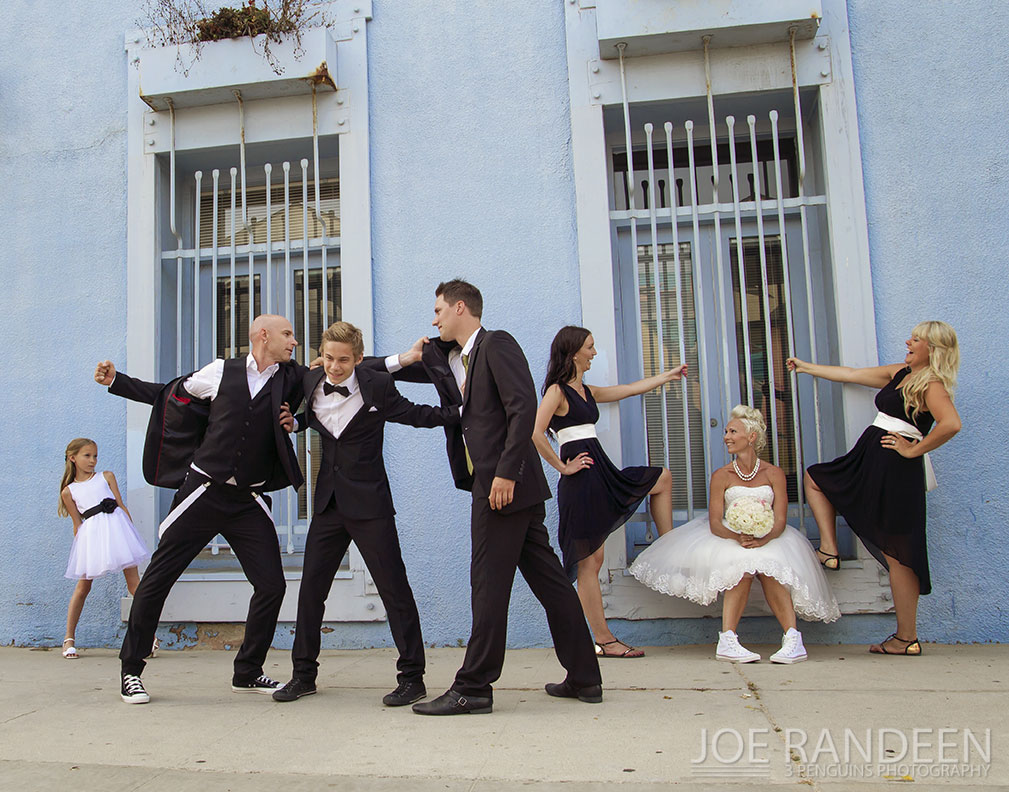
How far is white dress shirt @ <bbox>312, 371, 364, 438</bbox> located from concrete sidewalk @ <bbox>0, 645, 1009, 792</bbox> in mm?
1234

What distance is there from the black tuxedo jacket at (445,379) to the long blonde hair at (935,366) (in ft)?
8.08

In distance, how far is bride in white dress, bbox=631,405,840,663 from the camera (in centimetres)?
465

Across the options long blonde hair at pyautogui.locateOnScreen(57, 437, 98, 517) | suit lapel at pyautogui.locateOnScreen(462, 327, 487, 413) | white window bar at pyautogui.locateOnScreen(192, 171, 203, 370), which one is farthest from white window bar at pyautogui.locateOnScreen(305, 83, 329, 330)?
suit lapel at pyautogui.locateOnScreen(462, 327, 487, 413)

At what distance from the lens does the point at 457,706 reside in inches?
142

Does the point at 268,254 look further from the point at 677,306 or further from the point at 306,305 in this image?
the point at 677,306

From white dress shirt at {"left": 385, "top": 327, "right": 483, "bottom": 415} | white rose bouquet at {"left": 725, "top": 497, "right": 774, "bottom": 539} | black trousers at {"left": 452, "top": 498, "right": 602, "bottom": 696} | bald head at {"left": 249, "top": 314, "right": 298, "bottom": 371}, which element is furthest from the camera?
white rose bouquet at {"left": 725, "top": 497, "right": 774, "bottom": 539}

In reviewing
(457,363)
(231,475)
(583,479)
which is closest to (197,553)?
(231,475)

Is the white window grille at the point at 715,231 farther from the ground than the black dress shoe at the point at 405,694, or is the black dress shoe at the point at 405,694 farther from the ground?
the white window grille at the point at 715,231

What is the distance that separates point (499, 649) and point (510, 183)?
3.14 metres

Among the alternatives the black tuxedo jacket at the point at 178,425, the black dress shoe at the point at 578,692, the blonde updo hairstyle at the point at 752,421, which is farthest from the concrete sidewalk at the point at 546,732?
the blonde updo hairstyle at the point at 752,421

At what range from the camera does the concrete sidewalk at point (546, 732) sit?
287 cm

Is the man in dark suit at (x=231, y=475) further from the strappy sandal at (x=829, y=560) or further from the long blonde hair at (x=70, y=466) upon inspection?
the strappy sandal at (x=829, y=560)

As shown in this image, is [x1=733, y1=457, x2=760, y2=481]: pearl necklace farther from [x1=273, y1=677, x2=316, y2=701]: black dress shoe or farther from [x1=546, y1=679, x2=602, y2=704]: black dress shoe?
[x1=273, y1=677, x2=316, y2=701]: black dress shoe

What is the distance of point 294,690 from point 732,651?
223 cm
